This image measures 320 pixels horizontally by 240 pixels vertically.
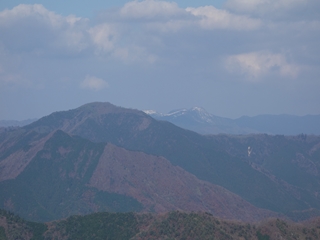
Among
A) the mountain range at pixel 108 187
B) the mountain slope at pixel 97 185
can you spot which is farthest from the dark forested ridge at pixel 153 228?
the mountain slope at pixel 97 185

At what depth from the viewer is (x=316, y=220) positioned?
3191 inches

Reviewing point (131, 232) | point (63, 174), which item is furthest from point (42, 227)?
point (63, 174)

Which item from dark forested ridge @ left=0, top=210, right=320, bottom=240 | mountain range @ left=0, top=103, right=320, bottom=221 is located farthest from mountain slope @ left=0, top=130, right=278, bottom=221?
dark forested ridge @ left=0, top=210, right=320, bottom=240

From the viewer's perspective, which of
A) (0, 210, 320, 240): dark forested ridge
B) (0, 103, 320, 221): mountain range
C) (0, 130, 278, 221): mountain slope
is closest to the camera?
(0, 210, 320, 240): dark forested ridge

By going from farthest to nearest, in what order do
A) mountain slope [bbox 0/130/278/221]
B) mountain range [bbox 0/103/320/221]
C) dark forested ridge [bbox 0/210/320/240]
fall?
mountain range [bbox 0/103/320/221] < mountain slope [bbox 0/130/278/221] < dark forested ridge [bbox 0/210/320/240]

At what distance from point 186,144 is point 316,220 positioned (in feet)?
388

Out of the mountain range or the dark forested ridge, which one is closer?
the dark forested ridge

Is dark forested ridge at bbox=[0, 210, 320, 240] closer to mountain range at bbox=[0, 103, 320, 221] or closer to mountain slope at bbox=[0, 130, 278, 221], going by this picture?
mountain range at bbox=[0, 103, 320, 221]

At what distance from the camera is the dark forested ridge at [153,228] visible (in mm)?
71625

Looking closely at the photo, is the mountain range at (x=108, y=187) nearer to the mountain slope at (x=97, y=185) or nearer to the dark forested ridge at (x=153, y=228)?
the mountain slope at (x=97, y=185)

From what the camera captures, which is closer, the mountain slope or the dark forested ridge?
the dark forested ridge

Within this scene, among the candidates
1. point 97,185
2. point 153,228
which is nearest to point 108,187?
point 97,185

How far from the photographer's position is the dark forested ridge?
71.6m

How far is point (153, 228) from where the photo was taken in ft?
243
